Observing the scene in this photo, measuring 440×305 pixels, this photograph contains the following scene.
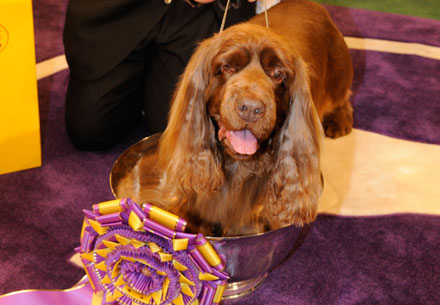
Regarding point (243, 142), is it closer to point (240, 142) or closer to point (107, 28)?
point (240, 142)

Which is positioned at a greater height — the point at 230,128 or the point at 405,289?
the point at 230,128

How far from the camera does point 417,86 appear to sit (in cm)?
322

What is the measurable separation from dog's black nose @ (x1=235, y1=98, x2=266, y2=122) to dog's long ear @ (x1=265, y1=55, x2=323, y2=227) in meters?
0.21

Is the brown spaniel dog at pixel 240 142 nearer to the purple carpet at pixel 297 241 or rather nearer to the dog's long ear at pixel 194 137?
the dog's long ear at pixel 194 137

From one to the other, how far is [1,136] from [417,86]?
2.39 meters

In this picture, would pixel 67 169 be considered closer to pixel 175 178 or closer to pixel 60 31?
pixel 175 178

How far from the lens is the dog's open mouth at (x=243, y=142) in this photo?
155 centimetres

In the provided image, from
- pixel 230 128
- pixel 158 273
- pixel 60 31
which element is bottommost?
pixel 60 31

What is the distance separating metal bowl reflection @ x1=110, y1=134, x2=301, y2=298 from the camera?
158cm

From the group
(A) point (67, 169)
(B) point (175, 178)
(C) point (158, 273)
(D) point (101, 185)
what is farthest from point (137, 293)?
(A) point (67, 169)

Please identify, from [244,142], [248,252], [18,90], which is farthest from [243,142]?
[18,90]

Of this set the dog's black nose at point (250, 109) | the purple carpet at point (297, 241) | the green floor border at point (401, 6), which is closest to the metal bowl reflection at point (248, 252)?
the purple carpet at point (297, 241)

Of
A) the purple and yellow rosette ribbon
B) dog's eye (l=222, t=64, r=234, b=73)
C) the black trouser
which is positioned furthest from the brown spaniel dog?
the black trouser

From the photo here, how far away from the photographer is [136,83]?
8.46 feet
